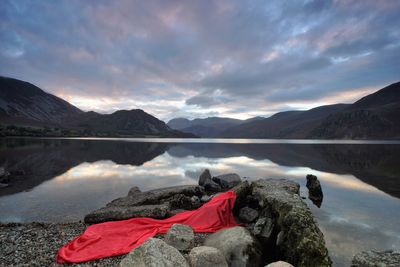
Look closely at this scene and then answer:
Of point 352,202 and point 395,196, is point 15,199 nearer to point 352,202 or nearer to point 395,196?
point 352,202

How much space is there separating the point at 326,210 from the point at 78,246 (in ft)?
49.4

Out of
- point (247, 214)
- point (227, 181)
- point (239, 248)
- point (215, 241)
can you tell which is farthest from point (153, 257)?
point (227, 181)

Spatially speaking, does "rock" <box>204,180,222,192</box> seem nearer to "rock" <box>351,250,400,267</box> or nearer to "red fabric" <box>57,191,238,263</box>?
"red fabric" <box>57,191,238,263</box>

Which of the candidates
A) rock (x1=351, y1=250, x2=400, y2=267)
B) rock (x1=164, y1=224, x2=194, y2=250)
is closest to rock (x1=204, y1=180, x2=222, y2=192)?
rock (x1=164, y1=224, x2=194, y2=250)

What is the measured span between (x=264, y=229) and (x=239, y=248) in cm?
180

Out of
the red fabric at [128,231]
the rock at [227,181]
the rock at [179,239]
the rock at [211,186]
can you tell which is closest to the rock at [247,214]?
the red fabric at [128,231]

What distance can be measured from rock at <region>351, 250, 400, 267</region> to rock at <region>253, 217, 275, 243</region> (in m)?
3.20

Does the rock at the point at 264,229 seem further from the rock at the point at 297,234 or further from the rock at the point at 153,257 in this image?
the rock at the point at 153,257

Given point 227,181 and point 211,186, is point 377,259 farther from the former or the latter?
point 227,181

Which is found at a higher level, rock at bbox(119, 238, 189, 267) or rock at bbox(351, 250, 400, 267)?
rock at bbox(119, 238, 189, 267)

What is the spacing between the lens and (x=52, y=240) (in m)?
10.5

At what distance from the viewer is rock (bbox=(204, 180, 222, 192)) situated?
2355 centimetres

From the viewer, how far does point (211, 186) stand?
77.6 ft

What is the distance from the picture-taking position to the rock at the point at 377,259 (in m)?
6.62
